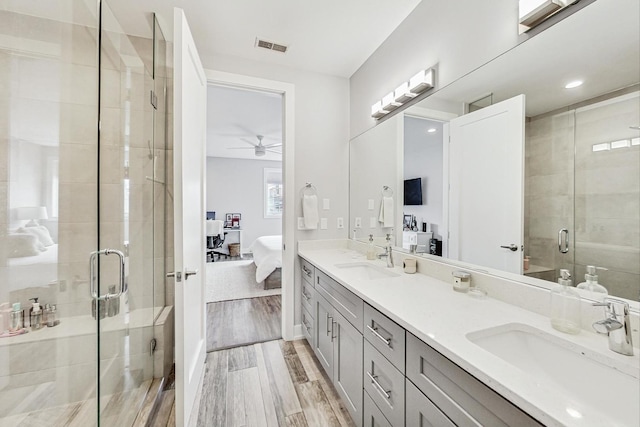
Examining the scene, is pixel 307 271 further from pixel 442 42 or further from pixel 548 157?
pixel 442 42

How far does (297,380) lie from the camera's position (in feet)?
6.23

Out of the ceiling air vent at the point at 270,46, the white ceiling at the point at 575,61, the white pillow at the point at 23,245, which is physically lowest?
the white pillow at the point at 23,245

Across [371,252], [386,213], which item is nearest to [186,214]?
[371,252]

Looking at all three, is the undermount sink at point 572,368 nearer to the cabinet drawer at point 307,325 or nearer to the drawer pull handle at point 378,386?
the drawer pull handle at point 378,386

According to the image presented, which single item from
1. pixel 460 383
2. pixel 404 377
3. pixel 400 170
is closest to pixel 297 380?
pixel 404 377

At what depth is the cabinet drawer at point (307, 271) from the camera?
7.12ft

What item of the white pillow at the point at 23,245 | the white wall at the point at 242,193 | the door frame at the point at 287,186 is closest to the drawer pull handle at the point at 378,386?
the door frame at the point at 287,186

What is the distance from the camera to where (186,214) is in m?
1.51

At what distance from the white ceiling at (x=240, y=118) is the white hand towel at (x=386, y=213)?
147 centimetres

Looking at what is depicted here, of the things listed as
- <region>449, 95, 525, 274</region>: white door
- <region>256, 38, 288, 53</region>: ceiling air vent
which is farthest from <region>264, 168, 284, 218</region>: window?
<region>449, 95, 525, 274</region>: white door

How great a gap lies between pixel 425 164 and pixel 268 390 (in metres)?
1.89

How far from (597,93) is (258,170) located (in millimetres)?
6813

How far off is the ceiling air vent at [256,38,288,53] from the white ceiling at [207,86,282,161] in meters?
0.39

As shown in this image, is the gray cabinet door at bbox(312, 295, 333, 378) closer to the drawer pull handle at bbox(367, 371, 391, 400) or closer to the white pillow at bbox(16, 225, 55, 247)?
the drawer pull handle at bbox(367, 371, 391, 400)
